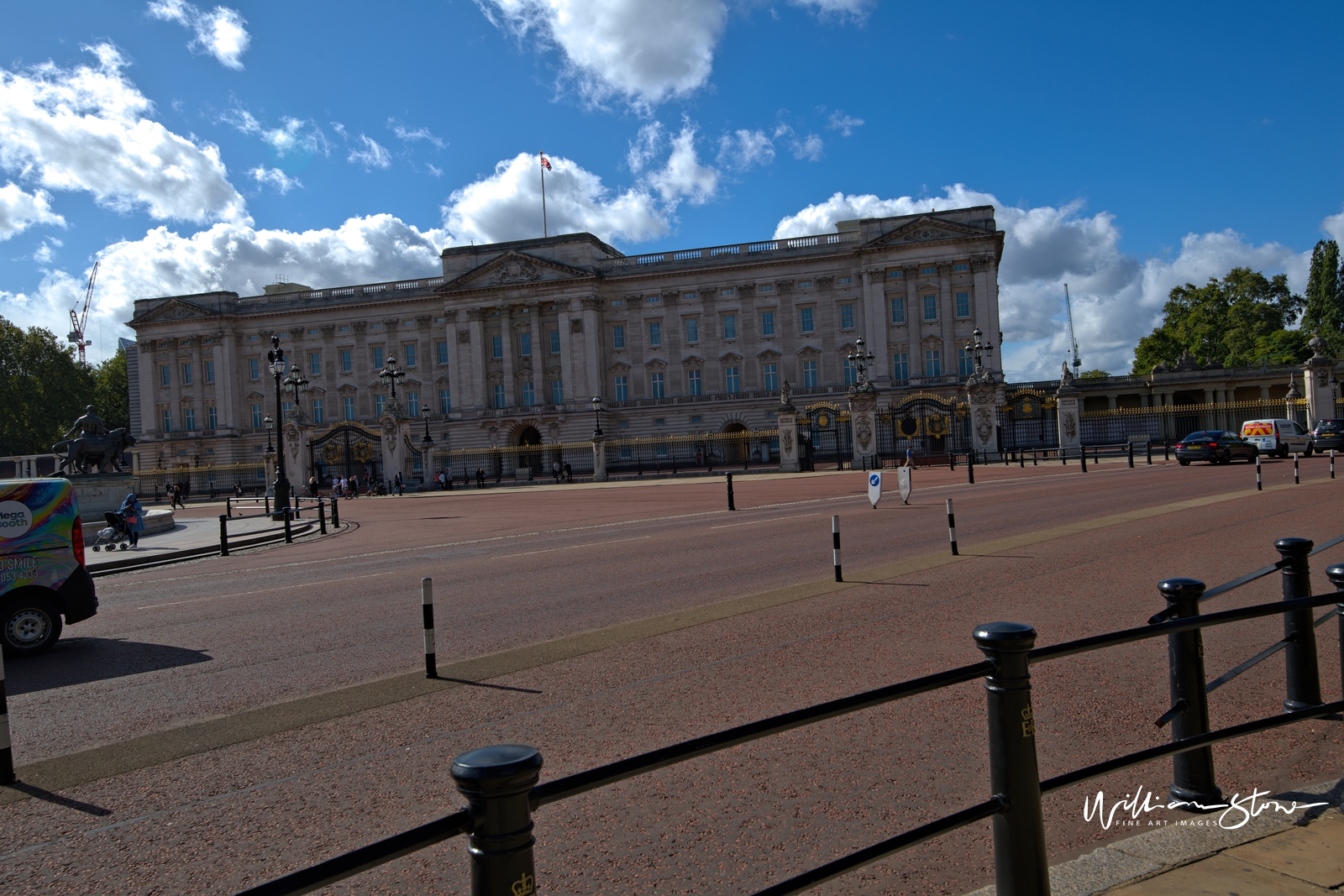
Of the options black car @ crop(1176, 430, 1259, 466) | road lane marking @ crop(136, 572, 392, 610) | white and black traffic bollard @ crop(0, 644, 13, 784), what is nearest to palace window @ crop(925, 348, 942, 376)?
black car @ crop(1176, 430, 1259, 466)

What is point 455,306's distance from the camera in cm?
7862

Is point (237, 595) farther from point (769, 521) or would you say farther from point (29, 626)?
point (769, 521)

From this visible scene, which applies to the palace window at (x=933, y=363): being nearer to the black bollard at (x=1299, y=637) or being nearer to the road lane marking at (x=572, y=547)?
the road lane marking at (x=572, y=547)

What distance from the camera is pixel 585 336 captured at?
2997 inches

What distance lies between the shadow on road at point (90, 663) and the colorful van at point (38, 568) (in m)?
0.28

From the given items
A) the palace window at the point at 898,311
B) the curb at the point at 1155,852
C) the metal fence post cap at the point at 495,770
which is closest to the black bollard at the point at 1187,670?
the curb at the point at 1155,852

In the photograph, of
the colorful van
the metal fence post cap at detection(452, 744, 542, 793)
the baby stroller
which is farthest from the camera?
the baby stroller

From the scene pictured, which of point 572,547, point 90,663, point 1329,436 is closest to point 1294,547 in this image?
point 90,663

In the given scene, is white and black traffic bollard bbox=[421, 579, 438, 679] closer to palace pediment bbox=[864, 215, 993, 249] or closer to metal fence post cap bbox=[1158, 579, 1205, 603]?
metal fence post cap bbox=[1158, 579, 1205, 603]

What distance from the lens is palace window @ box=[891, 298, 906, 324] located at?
70.9 meters

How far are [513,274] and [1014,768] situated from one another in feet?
254

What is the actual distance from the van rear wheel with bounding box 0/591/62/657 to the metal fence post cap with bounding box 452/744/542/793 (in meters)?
9.58

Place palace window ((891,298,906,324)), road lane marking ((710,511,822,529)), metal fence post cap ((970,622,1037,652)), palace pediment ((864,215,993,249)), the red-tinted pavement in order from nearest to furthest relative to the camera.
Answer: metal fence post cap ((970,622,1037,652)), the red-tinted pavement, road lane marking ((710,511,822,529)), palace pediment ((864,215,993,249)), palace window ((891,298,906,324))

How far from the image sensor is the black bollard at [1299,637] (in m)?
4.86
